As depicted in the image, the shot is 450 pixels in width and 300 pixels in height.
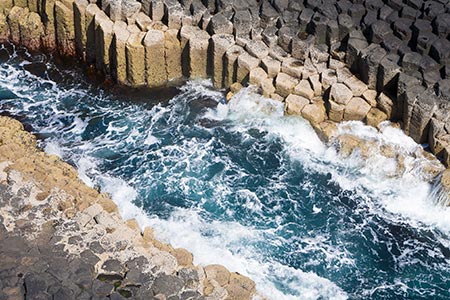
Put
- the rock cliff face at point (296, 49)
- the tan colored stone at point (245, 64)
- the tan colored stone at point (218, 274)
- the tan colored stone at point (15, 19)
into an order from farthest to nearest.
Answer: the tan colored stone at point (15, 19)
the tan colored stone at point (245, 64)
the rock cliff face at point (296, 49)
the tan colored stone at point (218, 274)

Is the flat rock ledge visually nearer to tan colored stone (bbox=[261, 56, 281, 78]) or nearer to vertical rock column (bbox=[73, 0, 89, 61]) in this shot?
tan colored stone (bbox=[261, 56, 281, 78])

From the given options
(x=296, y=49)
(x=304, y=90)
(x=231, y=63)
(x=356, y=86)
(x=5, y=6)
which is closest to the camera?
(x=356, y=86)

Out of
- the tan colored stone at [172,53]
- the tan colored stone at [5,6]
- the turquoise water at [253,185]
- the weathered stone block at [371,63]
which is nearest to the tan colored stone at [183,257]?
the turquoise water at [253,185]

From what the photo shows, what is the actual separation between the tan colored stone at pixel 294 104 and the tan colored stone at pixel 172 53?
12.8 ft

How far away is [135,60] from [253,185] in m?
5.75

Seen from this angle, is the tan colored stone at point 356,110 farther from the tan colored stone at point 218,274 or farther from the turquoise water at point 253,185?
the tan colored stone at point 218,274

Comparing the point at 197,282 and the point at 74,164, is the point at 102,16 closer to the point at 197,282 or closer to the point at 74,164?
the point at 74,164

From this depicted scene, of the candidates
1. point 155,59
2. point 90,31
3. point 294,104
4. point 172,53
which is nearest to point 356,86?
point 294,104

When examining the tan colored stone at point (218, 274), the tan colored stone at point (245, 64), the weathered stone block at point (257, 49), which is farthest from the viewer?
the weathered stone block at point (257, 49)

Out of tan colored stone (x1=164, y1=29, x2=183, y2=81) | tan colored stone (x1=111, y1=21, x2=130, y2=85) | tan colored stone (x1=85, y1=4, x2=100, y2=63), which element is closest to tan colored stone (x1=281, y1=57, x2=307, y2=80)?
tan colored stone (x1=164, y1=29, x2=183, y2=81)

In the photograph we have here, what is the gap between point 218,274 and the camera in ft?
61.9

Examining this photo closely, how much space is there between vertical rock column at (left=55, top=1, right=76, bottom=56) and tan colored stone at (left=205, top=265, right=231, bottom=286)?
11.8 metres

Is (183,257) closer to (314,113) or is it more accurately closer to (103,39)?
(314,113)

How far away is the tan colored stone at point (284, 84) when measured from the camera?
25.0m
